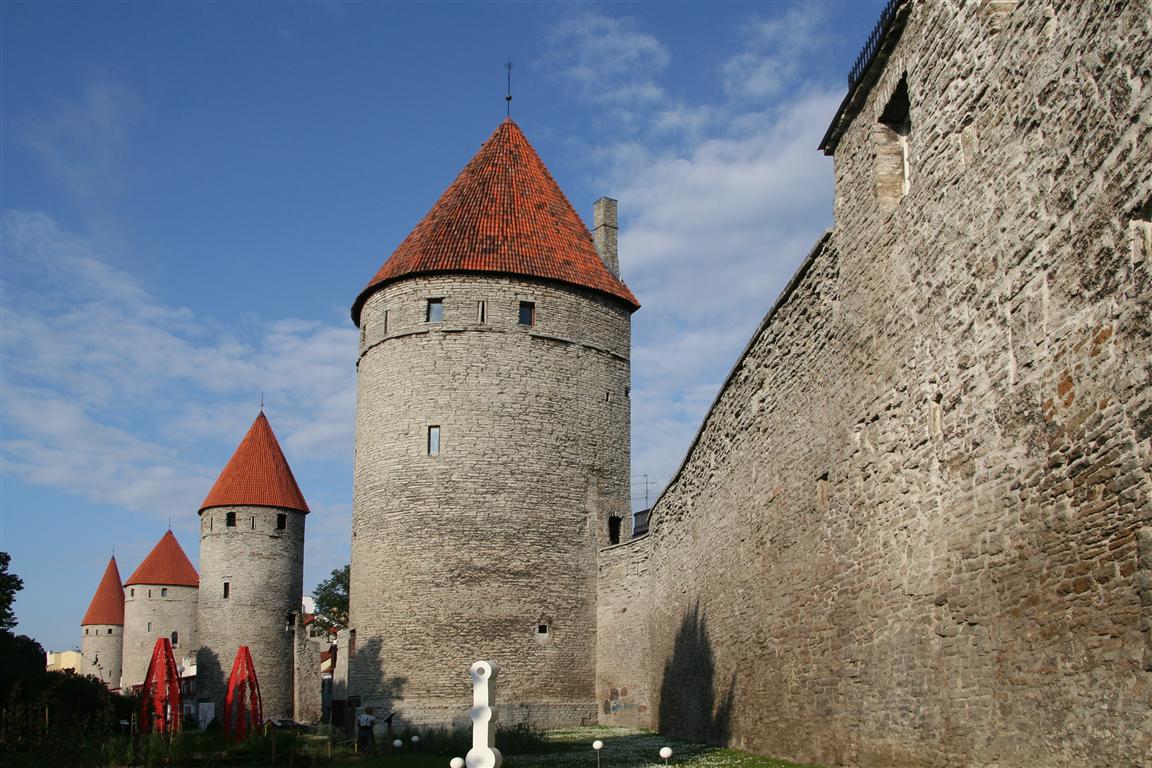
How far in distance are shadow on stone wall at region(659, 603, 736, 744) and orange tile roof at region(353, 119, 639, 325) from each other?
9.58 metres

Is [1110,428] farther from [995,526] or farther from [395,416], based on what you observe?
[395,416]

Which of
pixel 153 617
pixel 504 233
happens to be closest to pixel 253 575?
pixel 504 233

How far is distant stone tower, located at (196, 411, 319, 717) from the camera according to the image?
36.0m

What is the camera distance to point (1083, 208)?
6.06 meters

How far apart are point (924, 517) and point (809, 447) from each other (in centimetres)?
300

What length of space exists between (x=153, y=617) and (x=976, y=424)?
50900 millimetres

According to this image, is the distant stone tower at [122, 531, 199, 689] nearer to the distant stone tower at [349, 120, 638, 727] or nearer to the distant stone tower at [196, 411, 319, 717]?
the distant stone tower at [196, 411, 319, 717]

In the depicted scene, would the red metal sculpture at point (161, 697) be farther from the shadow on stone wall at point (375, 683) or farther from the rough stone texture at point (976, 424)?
the rough stone texture at point (976, 424)

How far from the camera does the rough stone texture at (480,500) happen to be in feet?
74.5

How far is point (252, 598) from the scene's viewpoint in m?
36.7

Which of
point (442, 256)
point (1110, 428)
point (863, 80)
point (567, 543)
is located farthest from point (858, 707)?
point (442, 256)

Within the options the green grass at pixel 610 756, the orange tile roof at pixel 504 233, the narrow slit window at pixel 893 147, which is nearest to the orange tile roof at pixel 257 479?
the orange tile roof at pixel 504 233

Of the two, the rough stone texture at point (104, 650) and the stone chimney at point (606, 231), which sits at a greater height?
the stone chimney at point (606, 231)

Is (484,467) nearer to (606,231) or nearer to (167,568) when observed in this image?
(606,231)
